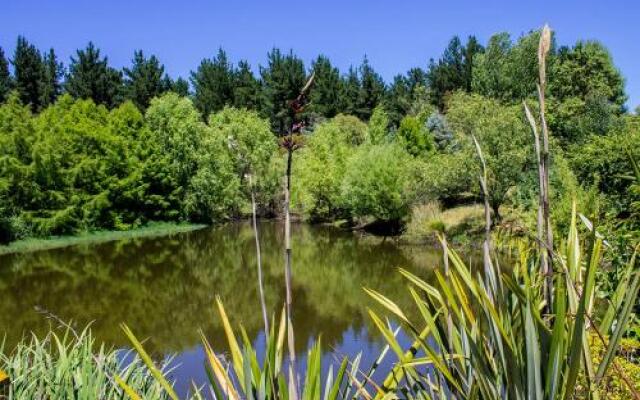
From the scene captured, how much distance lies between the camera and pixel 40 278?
16.8 metres

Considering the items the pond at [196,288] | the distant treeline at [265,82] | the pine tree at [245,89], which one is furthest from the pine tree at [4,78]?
the pond at [196,288]

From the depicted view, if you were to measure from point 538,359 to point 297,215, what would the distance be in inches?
1286

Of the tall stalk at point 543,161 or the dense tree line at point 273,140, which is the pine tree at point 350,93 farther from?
the tall stalk at point 543,161

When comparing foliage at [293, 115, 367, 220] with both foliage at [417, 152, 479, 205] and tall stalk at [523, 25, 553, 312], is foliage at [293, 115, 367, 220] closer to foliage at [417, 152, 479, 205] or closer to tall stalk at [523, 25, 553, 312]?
foliage at [417, 152, 479, 205]

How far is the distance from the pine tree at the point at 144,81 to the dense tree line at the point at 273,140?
109 mm

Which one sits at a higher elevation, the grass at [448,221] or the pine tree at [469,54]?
the pine tree at [469,54]

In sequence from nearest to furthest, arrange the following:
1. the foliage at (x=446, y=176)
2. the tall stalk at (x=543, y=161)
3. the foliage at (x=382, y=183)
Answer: the tall stalk at (x=543, y=161), the foliage at (x=446, y=176), the foliage at (x=382, y=183)

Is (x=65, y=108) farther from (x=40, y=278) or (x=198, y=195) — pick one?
(x=40, y=278)

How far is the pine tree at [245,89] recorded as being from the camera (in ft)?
138

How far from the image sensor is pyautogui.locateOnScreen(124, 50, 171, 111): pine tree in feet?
132

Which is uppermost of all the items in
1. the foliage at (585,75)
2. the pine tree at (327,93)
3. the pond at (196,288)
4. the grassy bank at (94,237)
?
the pine tree at (327,93)

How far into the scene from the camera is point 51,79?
139ft

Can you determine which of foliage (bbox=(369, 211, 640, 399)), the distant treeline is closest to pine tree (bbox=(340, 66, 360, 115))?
the distant treeline

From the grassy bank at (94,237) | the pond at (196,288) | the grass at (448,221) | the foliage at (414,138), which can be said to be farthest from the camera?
the foliage at (414,138)
